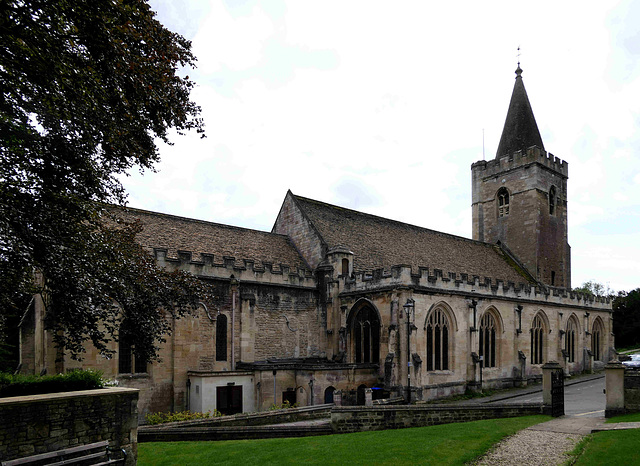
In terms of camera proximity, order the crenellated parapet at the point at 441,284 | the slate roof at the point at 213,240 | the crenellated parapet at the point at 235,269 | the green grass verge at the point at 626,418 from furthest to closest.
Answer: the crenellated parapet at the point at 441,284 < the slate roof at the point at 213,240 < the crenellated parapet at the point at 235,269 < the green grass verge at the point at 626,418

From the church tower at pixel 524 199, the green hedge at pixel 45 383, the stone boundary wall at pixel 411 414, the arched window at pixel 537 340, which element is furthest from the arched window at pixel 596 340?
the green hedge at pixel 45 383

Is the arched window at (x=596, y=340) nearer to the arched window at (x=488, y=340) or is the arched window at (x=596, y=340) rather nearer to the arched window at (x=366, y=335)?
the arched window at (x=488, y=340)

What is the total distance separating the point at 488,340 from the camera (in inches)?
1312

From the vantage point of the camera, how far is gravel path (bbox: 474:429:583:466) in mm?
12109

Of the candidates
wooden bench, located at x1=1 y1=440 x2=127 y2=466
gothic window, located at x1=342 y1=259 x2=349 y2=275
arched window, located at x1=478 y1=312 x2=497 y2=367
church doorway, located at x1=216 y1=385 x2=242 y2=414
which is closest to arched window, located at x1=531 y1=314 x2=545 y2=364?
arched window, located at x1=478 y1=312 x2=497 y2=367

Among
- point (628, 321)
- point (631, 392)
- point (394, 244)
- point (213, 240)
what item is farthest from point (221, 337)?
point (628, 321)

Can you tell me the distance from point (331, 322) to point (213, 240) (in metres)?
8.29

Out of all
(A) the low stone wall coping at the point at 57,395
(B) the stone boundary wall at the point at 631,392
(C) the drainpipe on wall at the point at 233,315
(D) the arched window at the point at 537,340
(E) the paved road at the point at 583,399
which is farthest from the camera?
(D) the arched window at the point at 537,340

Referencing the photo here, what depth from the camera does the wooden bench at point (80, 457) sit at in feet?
36.1

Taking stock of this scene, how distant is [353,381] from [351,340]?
399cm

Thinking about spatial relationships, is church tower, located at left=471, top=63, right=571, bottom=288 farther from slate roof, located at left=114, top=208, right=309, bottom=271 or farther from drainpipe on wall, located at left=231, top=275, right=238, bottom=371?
drainpipe on wall, located at left=231, top=275, right=238, bottom=371

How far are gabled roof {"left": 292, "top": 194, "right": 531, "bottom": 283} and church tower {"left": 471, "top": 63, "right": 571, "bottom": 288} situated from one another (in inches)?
129

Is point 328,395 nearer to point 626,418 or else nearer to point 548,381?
point 548,381

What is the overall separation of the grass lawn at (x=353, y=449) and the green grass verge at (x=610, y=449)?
2113 mm
